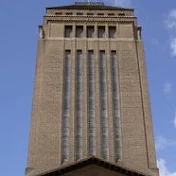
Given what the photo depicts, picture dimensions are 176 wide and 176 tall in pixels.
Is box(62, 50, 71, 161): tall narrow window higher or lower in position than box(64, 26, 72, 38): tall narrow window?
lower

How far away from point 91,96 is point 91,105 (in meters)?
0.84

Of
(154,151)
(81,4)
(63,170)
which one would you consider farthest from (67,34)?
(63,170)

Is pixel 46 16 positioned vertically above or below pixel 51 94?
above

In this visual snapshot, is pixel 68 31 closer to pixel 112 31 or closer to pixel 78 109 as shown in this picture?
pixel 112 31

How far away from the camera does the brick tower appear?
107ft

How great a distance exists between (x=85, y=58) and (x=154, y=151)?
9.97m

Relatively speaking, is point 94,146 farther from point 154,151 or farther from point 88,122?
point 154,151

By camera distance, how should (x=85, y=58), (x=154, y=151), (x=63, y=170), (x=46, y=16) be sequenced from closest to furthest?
(x=63, y=170), (x=154, y=151), (x=85, y=58), (x=46, y=16)

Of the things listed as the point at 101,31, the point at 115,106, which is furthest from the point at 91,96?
the point at 101,31

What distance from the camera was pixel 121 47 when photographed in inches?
1543

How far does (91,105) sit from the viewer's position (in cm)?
3572

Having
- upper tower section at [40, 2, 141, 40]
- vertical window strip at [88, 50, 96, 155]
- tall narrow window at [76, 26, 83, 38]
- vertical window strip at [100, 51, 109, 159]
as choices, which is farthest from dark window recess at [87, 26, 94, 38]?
vertical window strip at [100, 51, 109, 159]

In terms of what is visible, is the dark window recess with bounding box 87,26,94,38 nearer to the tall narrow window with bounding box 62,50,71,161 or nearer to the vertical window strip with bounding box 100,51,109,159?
the vertical window strip with bounding box 100,51,109,159

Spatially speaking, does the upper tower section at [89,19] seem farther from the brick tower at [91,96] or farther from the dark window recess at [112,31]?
the dark window recess at [112,31]
